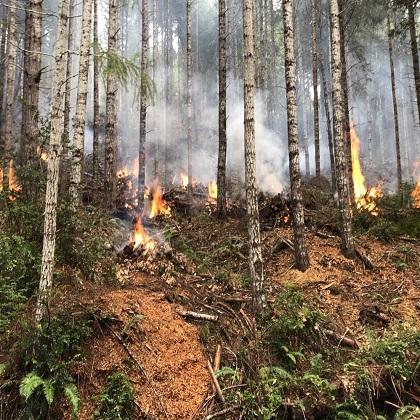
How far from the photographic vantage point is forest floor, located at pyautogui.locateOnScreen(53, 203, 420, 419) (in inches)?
204

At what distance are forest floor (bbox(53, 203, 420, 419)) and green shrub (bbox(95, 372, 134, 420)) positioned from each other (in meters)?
0.13

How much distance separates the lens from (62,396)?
4.67m

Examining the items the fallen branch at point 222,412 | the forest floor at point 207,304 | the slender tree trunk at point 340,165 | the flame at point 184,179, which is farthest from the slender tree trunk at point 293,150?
the flame at point 184,179

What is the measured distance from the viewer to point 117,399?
15.5ft

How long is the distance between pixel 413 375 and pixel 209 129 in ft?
109

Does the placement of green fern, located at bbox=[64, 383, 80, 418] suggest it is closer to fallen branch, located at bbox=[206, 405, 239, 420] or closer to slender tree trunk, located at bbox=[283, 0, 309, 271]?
fallen branch, located at bbox=[206, 405, 239, 420]

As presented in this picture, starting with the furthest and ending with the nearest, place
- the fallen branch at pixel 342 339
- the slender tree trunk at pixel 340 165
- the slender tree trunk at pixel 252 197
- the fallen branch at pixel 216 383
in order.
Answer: the slender tree trunk at pixel 340 165 → the slender tree trunk at pixel 252 197 → the fallen branch at pixel 342 339 → the fallen branch at pixel 216 383

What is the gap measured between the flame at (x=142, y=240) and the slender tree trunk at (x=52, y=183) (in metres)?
3.66

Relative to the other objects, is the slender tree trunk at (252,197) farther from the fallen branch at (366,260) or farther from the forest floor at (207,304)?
the fallen branch at (366,260)

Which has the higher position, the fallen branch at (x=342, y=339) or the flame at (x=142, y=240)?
the flame at (x=142, y=240)

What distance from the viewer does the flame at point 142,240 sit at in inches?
350

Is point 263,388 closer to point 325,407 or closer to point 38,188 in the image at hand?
point 325,407

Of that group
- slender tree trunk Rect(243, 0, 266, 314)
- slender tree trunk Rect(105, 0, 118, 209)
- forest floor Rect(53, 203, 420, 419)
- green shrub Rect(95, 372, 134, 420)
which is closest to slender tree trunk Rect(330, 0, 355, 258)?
forest floor Rect(53, 203, 420, 419)

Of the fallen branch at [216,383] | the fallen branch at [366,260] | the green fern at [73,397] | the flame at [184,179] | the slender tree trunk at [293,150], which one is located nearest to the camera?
the green fern at [73,397]
